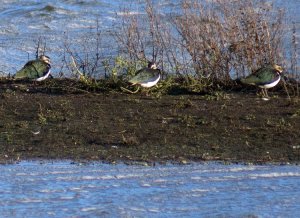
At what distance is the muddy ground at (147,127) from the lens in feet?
31.6

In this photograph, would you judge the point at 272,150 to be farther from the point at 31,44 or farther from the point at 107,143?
the point at 31,44

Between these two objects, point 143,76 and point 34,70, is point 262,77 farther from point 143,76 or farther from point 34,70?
point 34,70

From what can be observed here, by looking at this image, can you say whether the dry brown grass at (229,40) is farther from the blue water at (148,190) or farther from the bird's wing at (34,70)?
the blue water at (148,190)

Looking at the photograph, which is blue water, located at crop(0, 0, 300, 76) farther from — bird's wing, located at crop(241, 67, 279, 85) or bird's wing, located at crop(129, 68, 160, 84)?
bird's wing, located at crop(241, 67, 279, 85)

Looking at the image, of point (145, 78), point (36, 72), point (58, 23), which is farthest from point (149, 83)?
point (58, 23)

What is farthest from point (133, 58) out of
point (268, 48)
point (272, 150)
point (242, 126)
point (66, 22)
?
point (66, 22)

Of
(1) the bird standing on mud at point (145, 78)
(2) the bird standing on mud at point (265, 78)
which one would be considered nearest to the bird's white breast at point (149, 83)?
(1) the bird standing on mud at point (145, 78)

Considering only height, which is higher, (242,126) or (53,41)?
(53,41)

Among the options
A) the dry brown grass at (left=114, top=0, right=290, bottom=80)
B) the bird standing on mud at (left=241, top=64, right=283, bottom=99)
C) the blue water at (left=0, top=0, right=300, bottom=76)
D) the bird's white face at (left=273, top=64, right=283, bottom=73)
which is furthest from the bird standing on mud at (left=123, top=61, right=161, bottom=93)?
the blue water at (left=0, top=0, right=300, bottom=76)

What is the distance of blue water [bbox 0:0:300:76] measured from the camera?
1952 cm

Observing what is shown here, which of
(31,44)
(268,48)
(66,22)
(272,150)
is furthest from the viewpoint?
(66,22)

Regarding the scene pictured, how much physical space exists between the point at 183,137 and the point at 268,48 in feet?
11.5

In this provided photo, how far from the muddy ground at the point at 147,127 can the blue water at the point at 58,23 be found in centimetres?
461

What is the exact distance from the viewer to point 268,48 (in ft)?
43.4
